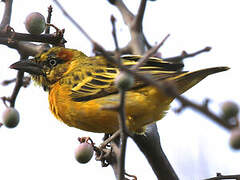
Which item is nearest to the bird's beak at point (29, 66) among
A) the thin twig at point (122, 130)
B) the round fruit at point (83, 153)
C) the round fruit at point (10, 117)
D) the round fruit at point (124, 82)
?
the round fruit at point (10, 117)

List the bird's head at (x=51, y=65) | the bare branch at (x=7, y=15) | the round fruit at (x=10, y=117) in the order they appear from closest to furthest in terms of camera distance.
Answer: the round fruit at (x=10, y=117) → the bare branch at (x=7, y=15) → the bird's head at (x=51, y=65)

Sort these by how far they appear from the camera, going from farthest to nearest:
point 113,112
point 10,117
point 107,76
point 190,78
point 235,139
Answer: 1. point 107,76
2. point 113,112
3. point 190,78
4. point 10,117
5. point 235,139

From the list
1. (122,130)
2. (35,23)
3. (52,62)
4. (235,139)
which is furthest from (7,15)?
(235,139)

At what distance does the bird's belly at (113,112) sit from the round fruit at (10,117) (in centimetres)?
109

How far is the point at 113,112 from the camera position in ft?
15.2

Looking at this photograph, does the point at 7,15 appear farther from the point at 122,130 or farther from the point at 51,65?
the point at 122,130

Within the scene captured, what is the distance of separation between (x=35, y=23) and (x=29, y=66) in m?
0.92

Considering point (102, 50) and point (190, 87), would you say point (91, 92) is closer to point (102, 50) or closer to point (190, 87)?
point (190, 87)

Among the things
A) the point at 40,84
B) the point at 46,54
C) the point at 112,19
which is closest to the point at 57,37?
the point at 46,54

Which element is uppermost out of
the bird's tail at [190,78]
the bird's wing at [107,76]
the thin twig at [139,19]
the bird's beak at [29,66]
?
the thin twig at [139,19]

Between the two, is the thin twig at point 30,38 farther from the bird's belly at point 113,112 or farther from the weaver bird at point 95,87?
the bird's belly at point 113,112

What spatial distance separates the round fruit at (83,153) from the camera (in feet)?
13.1

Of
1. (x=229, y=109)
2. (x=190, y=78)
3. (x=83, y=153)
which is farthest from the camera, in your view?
(x=190, y=78)

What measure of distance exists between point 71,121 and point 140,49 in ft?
4.15
